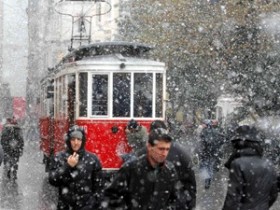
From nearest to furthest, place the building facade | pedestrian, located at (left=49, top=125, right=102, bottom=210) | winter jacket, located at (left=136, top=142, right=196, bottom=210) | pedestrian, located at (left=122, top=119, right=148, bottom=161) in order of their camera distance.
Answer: winter jacket, located at (left=136, top=142, right=196, bottom=210)
pedestrian, located at (left=49, top=125, right=102, bottom=210)
pedestrian, located at (left=122, top=119, right=148, bottom=161)
the building facade

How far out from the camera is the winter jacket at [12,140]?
60.5ft

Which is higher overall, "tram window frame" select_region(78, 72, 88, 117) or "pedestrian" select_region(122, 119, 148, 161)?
"tram window frame" select_region(78, 72, 88, 117)

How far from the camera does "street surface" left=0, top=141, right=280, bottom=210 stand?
13773mm

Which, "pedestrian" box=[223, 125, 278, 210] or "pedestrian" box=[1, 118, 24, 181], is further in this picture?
"pedestrian" box=[1, 118, 24, 181]

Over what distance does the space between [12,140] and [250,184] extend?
12.7 metres

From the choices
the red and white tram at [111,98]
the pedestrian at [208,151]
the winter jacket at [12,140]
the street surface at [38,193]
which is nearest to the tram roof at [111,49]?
the red and white tram at [111,98]

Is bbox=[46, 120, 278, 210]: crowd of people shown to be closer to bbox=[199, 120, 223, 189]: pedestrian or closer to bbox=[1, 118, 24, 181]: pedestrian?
bbox=[199, 120, 223, 189]: pedestrian

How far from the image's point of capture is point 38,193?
1568 centimetres

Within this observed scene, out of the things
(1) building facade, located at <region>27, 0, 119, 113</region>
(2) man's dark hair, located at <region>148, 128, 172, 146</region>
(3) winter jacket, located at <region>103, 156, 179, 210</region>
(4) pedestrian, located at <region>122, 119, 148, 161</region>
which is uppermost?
(1) building facade, located at <region>27, 0, 119, 113</region>

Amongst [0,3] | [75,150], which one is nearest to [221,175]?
[75,150]

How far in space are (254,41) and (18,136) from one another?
8217 millimetres

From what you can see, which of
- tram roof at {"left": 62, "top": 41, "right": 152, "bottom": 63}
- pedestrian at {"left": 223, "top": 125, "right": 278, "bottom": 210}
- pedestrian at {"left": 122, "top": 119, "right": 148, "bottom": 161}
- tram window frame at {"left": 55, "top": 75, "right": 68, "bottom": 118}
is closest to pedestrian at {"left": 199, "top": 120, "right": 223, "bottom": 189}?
tram roof at {"left": 62, "top": 41, "right": 152, "bottom": 63}

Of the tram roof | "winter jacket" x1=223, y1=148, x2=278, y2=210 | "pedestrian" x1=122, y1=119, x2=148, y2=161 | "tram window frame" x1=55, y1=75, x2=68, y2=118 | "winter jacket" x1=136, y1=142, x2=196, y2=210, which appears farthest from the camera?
the tram roof

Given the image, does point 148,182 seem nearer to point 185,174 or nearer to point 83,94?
point 185,174
